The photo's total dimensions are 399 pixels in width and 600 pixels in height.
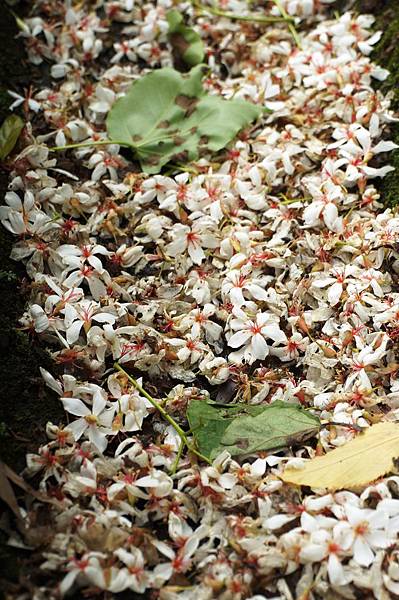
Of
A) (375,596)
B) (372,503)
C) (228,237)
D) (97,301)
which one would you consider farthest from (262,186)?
(375,596)

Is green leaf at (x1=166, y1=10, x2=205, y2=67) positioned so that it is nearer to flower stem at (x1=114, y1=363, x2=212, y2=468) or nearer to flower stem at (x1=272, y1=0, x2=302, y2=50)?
flower stem at (x1=272, y1=0, x2=302, y2=50)

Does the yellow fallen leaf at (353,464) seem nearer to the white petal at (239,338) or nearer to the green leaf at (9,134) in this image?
the white petal at (239,338)

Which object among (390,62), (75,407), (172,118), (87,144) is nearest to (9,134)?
(87,144)

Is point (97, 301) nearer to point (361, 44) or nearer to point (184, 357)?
point (184, 357)

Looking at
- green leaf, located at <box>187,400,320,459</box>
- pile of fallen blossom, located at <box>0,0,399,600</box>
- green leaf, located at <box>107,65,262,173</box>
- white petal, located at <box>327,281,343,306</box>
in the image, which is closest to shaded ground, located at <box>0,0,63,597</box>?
pile of fallen blossom, located at <box>0,0,399,600</box>

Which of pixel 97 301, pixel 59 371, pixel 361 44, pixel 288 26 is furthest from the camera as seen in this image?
pixel 288 26

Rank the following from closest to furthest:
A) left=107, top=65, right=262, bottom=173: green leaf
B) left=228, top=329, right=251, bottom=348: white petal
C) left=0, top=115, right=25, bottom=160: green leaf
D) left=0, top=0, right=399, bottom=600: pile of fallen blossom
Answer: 1. left=0, top=0, right=399, bottom=600: pile of fallen blossom
2. left=228, top=329, right=251, bottom=348: white petal
3. left=0, top=115, right=25, bottom=160: green leaf
4. left=107, top=65, right=262, bottom=173: green leaf
